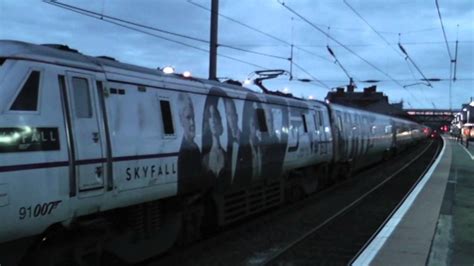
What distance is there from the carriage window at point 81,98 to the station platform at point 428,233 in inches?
170

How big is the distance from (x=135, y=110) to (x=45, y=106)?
1811 millimetres

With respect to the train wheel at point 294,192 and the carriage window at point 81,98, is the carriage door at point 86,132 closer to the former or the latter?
the carriage window at point 81,98

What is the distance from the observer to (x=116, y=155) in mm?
6738

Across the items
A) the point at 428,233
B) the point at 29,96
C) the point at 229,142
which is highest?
the point at 29,96

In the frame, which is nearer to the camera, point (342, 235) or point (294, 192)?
point (342, 235)

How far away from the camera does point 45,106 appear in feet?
18.6

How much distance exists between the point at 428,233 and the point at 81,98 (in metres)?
6.96

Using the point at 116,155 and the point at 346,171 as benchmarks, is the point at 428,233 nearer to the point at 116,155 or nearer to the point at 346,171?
the point at 116,155

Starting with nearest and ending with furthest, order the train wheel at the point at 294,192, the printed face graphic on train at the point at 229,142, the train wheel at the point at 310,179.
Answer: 1. the printed face graphic on train at the point at 229,142
2. the train wheel at the point at 294,192
3. the train wheel at the point at 310,179

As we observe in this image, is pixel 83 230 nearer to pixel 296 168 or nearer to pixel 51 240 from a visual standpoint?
pixel 51 240

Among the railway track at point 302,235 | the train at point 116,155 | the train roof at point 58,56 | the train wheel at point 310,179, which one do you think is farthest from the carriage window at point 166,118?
the train wheel at point 310,179

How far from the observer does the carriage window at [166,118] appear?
8078 millimetres

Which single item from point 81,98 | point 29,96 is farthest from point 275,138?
point 29,96

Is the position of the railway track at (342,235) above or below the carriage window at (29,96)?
below
